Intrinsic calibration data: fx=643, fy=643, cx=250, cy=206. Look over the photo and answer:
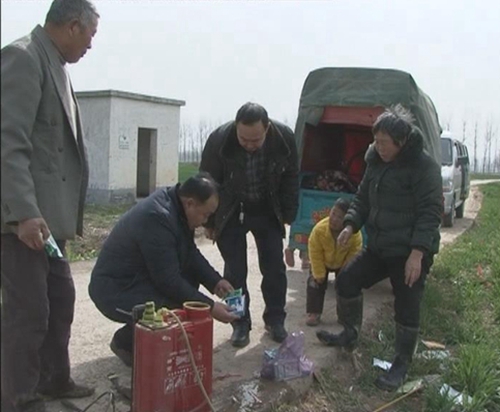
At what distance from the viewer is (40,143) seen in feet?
10.1

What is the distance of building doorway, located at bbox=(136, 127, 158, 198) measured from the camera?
1688 centimetres

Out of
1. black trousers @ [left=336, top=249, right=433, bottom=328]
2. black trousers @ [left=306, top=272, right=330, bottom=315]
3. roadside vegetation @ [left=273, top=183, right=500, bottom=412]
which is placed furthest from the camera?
black trousers @ [left=306, top=272, right=330, bottom=315]

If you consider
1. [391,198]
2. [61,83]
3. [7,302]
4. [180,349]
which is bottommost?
[180,349]

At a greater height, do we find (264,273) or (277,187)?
(277,187)

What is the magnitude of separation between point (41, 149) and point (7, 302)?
0.74 metres

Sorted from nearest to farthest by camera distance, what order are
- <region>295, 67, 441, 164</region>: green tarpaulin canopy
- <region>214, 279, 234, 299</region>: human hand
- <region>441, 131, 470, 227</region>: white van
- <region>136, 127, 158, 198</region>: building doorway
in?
1. <region>214, 279, 234, 299</region>: human hand
2. <region>295, 67, 441, 164</region>: green tarpaulin canopy
3. <region>441, 131, 470, 227</region>: white van
4. <region>136, 127, 158, 198</region>: building doorway

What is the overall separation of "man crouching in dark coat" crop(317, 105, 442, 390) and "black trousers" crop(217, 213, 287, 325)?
59 cm

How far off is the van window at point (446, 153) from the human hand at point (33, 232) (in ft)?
38.9

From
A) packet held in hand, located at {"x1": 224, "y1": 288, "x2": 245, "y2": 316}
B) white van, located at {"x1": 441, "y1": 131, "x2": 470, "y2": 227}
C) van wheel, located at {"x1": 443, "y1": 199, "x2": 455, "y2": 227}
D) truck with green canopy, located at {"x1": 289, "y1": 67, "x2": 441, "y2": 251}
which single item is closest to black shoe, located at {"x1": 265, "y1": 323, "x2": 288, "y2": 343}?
packet held in hand, located at {"x1": 224, "y1": 288, "x2": 245, "y2": 316}

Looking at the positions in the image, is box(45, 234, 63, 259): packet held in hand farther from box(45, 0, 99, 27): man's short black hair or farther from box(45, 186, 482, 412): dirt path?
box(45, 0, 99, 27): man's short black hair

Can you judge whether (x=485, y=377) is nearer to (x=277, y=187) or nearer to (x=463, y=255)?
(x=277, y=187)

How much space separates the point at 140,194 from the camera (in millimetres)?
17578

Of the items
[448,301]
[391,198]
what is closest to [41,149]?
[391,198]

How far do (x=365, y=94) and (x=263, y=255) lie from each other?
9.39 ft
